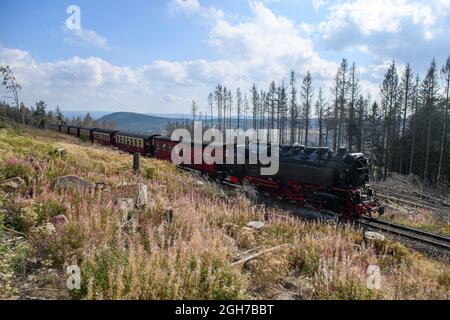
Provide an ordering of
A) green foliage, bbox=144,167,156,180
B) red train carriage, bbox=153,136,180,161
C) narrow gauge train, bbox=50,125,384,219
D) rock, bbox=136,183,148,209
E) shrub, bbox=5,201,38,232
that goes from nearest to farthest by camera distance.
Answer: shrub, bbox=5,201,38,232 < rock, bbox=136,183,148,209 < green foliage, bbox=144,167,156,180 < narrow gauge train, bbox=50,125,384,219 < red train carriage, bbox=153,136,180,161

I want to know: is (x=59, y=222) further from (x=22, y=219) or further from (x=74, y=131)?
(x=74, y=131)

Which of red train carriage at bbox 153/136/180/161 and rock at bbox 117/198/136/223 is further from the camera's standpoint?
red train carriage at bbox 153/136/180/161

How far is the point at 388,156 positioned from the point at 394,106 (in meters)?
7.16

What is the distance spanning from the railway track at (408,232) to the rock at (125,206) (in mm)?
9385

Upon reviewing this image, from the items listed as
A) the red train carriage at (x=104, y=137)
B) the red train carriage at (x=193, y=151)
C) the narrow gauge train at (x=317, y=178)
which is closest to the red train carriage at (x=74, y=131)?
the red train carriage at (x=104, y=137)

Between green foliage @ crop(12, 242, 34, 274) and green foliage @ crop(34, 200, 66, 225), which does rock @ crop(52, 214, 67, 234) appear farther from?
green foliage @ crop(12, 242, 34, 274)

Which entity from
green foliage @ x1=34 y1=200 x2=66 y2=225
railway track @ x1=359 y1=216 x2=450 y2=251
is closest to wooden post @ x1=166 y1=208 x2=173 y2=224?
green foliage @ x1=34 y1=200 x2=66 y2=225

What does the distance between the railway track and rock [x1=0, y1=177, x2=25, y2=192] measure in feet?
40.5

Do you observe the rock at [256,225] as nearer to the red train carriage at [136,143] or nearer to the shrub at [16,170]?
the shrub at [16,170]

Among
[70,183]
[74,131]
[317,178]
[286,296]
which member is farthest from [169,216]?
[74,131]

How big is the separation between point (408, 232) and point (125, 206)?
11.1 meters

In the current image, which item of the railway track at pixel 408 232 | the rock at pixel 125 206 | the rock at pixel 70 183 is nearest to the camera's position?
the rock at pixel 125 206

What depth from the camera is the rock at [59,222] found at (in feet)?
20.2

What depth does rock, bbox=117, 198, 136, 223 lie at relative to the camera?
730 cm
